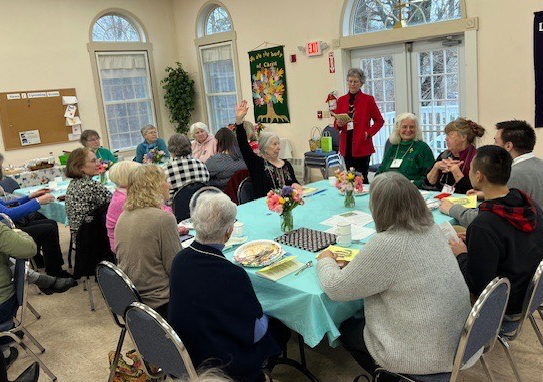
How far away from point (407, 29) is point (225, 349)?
16.0ft

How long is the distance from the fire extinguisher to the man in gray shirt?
10.4 ft

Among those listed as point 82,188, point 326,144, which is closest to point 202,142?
point 326,144

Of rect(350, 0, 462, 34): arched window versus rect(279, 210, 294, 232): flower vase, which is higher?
rect(350, 0, 462, 34): arched window

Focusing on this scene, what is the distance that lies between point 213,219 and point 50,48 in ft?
21.6

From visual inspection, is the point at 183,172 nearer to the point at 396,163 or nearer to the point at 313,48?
the point at 396,163

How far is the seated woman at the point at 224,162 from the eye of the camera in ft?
14.7

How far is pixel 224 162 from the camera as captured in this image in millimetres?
4484

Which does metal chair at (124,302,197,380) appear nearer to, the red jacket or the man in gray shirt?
the man in gray shirt

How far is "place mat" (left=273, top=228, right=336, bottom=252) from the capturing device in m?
2.58

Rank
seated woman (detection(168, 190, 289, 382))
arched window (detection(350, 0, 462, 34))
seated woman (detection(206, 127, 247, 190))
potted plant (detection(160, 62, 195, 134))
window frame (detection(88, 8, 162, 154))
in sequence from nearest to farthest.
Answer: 1. seated woman (detection(168, 190, 289, 382))
2. seated woman (detection(206, 127, 247, 190))
3. arched window (detection(350, 0, 462, 34))
4. window frame (detection(88, 8, 162, 154))
5. potted plant (detection(160, 62, 195, 134))

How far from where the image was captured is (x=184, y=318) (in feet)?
6.19

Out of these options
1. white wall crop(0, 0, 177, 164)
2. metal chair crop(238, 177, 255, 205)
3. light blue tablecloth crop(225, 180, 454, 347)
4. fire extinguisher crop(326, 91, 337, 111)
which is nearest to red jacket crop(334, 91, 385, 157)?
fire extinguisher crop(326, 91, 337, 111)

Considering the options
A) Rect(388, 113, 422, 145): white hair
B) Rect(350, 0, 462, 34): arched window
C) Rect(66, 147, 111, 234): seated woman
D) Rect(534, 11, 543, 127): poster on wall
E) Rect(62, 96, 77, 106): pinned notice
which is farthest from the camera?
Rect(62, 96, 77, 106): pinned notice

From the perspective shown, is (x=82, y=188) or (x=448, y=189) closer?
(x=448, y=189)
